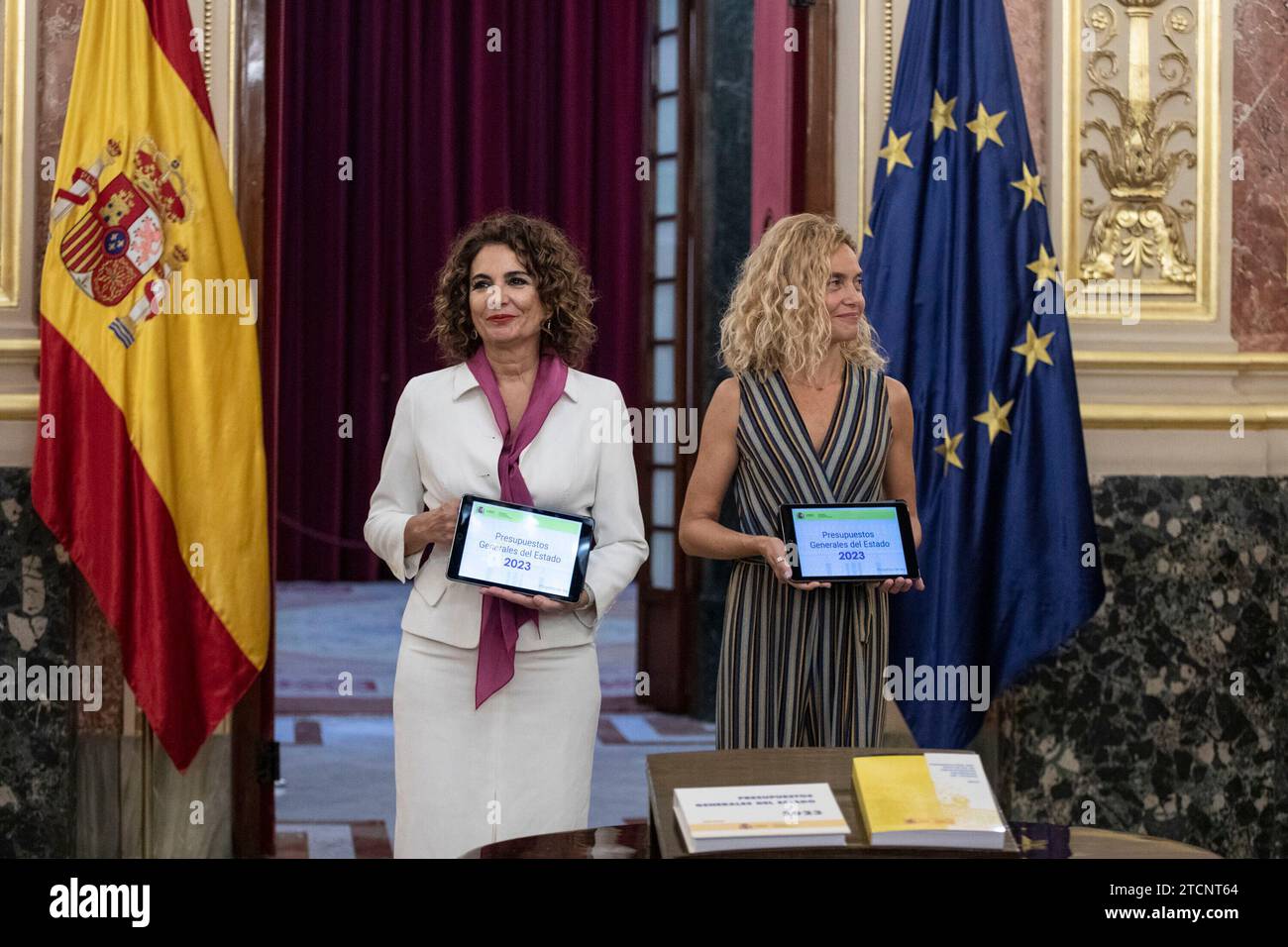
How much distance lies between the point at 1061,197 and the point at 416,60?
578 centimetres

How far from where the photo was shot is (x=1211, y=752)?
4023 millimetres

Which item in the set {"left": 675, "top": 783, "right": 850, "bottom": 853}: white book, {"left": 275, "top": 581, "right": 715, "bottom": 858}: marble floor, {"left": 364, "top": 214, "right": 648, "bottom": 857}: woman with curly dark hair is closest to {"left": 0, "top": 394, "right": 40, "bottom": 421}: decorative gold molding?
{"left": 275, "top": 581, "right": 715, "bottom": 858}: marble floor

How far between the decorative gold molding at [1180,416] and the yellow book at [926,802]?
233 cm

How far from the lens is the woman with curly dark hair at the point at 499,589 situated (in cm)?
265

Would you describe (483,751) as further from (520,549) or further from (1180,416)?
(1180,416)

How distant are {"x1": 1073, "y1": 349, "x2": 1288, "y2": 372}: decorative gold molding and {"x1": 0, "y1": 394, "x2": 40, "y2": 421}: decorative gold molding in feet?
8.64

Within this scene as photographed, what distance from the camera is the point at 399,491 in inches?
108

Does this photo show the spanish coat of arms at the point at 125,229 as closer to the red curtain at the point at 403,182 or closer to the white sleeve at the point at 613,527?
the white sleeve at the point at 613,527

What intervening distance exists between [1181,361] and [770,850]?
2.74 metres

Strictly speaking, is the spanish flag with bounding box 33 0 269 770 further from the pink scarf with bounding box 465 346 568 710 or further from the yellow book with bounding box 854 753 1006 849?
the yellow book with bounding box 854 753 1006 849

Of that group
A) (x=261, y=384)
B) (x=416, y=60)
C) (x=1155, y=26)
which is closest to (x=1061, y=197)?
(x=1155, y=26)

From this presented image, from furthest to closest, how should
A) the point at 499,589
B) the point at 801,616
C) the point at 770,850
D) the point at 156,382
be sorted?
1. the point at 156,382
2. the point at 801,616
3. the point at 499,589
4. the point at 770,850

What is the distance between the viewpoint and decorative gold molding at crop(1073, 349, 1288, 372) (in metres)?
4.06

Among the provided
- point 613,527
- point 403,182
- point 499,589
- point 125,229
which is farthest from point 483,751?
point 403,182
